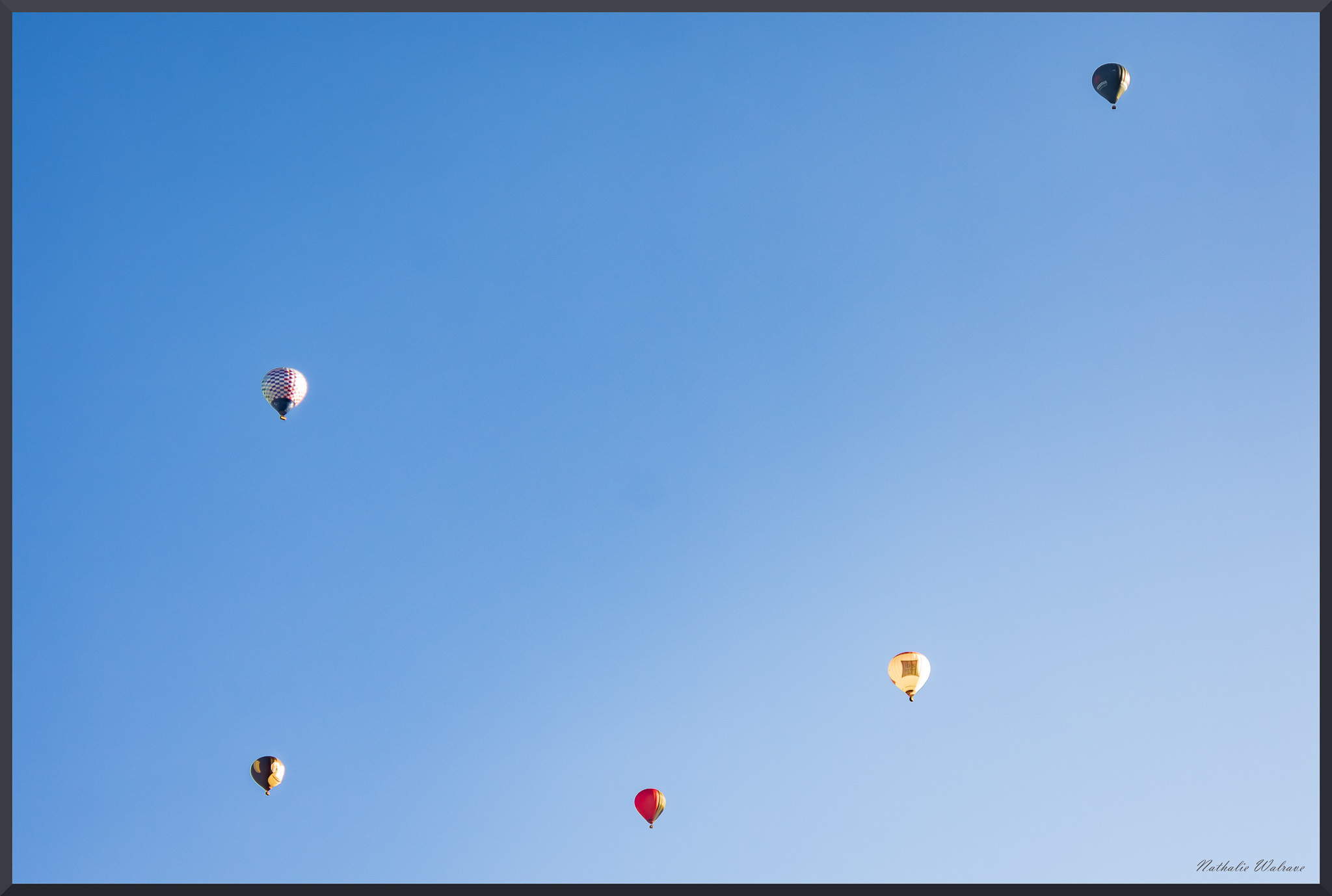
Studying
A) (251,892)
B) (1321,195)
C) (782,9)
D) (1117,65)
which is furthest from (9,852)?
(1117,65)

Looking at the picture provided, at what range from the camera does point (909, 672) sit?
2055 cm

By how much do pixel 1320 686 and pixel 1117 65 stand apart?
19.3 metres

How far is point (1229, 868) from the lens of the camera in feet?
38.7

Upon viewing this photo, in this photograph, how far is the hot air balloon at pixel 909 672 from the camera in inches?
807

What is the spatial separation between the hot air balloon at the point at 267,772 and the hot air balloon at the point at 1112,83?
25.8 metres

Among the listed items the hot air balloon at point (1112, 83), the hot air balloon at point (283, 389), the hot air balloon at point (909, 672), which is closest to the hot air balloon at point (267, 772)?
the hot air balloon at point (283, 389)

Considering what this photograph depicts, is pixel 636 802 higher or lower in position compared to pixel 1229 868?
higher

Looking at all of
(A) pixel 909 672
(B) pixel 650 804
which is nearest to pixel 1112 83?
(A) pixel 909 672

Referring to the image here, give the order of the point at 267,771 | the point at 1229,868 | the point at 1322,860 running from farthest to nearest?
the point at 267,771 → the point at 1229,868 → the point at 1322,860

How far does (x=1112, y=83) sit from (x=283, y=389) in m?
21.5

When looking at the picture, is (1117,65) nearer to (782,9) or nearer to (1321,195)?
(1321,195)

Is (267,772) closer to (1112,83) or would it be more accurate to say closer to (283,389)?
(283,389)

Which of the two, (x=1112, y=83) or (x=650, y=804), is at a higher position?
(x=1112, y=83)

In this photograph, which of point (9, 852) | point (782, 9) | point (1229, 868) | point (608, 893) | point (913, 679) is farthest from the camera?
point (913, 679)
